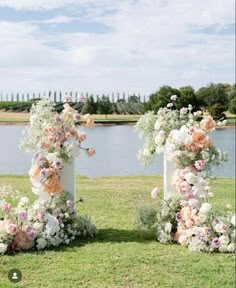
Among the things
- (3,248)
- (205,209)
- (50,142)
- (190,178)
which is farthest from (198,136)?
(3,248)

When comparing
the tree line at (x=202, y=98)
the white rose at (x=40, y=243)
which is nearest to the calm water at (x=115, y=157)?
the tree line at (x=202, y=98)

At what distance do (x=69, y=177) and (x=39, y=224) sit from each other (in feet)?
2.08

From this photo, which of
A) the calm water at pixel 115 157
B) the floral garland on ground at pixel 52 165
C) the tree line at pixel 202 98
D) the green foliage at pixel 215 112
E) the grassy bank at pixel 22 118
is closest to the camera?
the grassy bank at pixel 22 118

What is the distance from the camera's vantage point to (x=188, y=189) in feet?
17.4

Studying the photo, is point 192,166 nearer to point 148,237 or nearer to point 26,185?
point 148,237

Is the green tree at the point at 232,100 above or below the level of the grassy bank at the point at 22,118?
above

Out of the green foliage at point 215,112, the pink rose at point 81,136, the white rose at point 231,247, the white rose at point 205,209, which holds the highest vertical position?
the green foliage at point 215,112

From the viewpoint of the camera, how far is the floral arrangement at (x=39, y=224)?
4852mm

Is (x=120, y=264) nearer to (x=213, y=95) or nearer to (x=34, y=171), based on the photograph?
(x=34, y=171)

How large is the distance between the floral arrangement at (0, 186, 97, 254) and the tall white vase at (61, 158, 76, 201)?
10cm

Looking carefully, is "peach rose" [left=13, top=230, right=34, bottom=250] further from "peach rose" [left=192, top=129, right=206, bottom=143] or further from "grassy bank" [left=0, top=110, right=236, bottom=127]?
"peach rose" [left=192, top=129, right=206, bottom=143]

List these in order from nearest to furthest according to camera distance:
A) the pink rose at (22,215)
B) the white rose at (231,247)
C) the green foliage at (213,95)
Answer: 1. the white rose at (231,247)
2. the pink rose at (22,215)
3. the green foliage at (213,95)

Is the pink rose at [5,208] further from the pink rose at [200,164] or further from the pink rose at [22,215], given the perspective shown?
the pink rose at [200,164]

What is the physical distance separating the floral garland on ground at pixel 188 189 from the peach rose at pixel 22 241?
1215 mm
